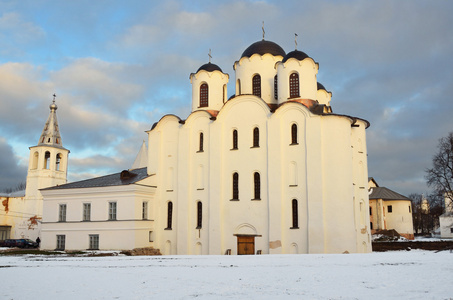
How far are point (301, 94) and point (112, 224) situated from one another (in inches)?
658

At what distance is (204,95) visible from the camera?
35.0 metres

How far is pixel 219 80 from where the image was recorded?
34969 millimetres

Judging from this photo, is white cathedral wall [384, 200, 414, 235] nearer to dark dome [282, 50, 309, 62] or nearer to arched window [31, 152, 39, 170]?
dark dome [282, 50, 309, 62]

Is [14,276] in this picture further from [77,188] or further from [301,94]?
[301,94]

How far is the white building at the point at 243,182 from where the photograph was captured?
27984mm

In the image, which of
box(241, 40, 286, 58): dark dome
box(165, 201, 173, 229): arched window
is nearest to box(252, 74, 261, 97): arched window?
box(241, 40, 286, 58): dark dome

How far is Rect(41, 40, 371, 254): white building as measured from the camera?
2798 cm

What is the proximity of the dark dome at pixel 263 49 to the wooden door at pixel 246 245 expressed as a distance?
14.5 metres

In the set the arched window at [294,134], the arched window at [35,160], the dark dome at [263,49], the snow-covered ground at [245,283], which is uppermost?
the dark dome at [263,49]

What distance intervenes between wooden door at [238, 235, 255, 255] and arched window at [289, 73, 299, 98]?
10.7m

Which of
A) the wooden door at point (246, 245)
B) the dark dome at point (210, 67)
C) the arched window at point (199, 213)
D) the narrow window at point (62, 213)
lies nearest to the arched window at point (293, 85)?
the dark dome at point (210, 67)

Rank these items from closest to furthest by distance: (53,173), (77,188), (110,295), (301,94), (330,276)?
(110,295) → (330,276) → (301,94) → (77,188) → (53,173)

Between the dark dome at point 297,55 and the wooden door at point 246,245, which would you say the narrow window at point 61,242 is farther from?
the dark dome at point 297,55

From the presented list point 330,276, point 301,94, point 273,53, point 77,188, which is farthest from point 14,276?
point 273,53
